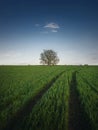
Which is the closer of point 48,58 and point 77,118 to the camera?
point 77,118

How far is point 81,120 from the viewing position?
8.83 m

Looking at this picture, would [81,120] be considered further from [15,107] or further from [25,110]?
[15,107]

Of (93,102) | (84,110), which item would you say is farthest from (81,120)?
(93,102)

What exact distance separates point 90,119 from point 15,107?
5.40 m

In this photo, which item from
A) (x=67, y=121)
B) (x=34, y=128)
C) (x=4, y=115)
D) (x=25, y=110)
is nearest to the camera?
(x=34, y=128)

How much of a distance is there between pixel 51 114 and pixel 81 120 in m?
1.95

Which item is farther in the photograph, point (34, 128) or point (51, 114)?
point (51, 114)

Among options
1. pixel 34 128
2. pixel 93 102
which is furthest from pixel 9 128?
pixel 93 102

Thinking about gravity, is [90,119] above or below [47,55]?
below

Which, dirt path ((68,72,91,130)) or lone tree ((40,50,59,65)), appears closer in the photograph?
dirt path ((68,72,91,130))

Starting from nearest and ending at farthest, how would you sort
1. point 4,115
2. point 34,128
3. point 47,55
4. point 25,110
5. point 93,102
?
point 34,128 < point 4,115 < point 25,110 < point 93,102 < point 47,55

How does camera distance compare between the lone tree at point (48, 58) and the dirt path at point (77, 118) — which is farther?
the lone tree at point (48, 58)

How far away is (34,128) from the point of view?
25.0 ft

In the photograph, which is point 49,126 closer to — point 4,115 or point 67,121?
point 67,121
